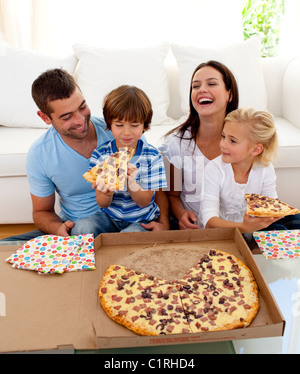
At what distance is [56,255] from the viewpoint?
119cm

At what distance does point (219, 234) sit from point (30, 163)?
0.84 metres

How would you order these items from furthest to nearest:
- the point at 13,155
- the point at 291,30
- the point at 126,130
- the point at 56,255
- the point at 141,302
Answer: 1. the point at 291,30
2. the point at 13,155
3. the point at 126,130
4. the point at 56,255
5. the point at 141,302

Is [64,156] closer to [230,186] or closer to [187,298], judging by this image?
[230,186]

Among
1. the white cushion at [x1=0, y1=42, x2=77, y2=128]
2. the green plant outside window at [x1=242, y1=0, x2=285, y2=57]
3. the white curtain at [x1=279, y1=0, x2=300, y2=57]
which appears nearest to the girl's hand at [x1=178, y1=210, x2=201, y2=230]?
the white cushion at [x1=0, y1=42, x2=77, y2=128]

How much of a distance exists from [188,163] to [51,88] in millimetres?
691

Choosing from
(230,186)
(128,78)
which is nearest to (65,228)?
(230,186)

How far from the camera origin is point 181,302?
1.02m

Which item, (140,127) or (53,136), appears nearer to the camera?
(140,127)

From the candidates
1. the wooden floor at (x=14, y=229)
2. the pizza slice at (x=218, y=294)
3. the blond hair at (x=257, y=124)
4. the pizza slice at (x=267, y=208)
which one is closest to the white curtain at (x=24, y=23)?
the wooden floor at (x=14, y=229)

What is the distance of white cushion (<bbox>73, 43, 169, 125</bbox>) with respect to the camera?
2.41 metres

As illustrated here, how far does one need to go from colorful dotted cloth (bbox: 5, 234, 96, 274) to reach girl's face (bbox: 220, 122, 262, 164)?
605mm

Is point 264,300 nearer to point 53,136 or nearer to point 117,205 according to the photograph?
point 117,205
